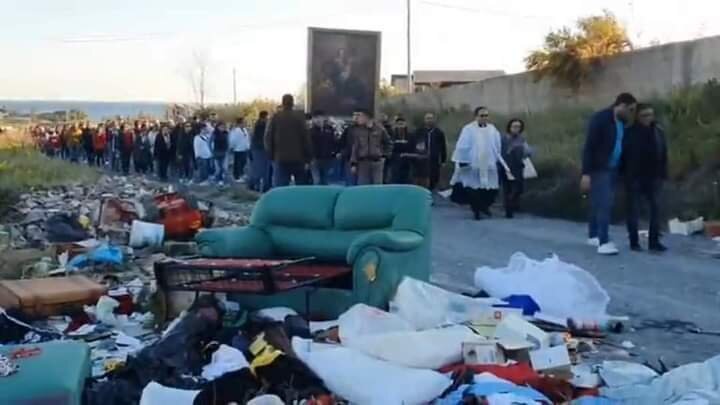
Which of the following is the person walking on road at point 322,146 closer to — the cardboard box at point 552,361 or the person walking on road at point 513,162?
the person walking on road at point 513,162

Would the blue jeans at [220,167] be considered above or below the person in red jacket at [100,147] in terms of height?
above

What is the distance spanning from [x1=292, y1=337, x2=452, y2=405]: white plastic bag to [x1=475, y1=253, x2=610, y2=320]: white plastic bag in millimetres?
2193

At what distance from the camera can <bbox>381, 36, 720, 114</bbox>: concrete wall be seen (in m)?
21.4

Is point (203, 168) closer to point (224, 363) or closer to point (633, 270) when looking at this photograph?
point (633, 270)

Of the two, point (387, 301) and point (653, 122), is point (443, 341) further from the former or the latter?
point (653, 122)

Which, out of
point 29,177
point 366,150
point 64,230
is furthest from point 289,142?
point 29,177

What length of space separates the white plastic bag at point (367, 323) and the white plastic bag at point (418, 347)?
0.88 ft

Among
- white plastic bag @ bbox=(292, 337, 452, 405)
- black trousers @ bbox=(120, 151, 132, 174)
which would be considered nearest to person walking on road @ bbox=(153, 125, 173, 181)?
black trousers @ bbox=(120, 151, 132, 174)

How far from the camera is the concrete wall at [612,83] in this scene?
70.2 feet

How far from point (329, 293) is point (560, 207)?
8617mm

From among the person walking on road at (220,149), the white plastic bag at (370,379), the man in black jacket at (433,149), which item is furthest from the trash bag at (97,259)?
the person walking on road at (220,149)

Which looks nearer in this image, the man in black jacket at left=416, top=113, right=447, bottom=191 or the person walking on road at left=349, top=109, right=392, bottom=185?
the person walking on road at left=349, top=109, right=392, bottom=185

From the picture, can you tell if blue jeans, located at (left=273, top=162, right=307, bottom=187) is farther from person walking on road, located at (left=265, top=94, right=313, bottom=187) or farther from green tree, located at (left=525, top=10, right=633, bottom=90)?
green tree, located at (left=525, top=10, right=633, bottom=90)

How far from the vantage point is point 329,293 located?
7168 mm
